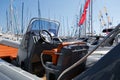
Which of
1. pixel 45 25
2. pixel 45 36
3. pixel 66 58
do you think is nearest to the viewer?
pixel 66 58

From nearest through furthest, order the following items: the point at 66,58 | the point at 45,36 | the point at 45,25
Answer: the point at 66,58 < the point at 45,36 < the point at 45,25

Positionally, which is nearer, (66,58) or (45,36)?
(66,58)

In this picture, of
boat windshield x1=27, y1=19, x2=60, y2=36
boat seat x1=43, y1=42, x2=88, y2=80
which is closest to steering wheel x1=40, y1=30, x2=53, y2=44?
boat windshield x1=27, y1=19, x2=60, y2=36

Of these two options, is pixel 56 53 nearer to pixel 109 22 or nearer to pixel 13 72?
pixel 13 72

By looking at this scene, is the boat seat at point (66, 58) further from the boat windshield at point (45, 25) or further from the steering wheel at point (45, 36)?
the boat windshield at point (45, 25)

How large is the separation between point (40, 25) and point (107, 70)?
3231 mm

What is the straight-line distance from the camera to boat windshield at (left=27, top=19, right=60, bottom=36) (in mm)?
4586

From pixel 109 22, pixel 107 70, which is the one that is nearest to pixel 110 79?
pixel 107 70

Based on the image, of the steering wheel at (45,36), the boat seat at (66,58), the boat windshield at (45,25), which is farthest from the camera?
the boat windshield at (45,25)

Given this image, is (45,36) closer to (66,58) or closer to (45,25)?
(45,25)

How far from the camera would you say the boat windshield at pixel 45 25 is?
459cm

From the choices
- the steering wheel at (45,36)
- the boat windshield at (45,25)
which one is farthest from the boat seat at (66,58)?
the boat windshield at (45,25)

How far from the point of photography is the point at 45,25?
16.2 ft

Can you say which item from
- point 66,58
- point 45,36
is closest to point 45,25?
point 45,36
